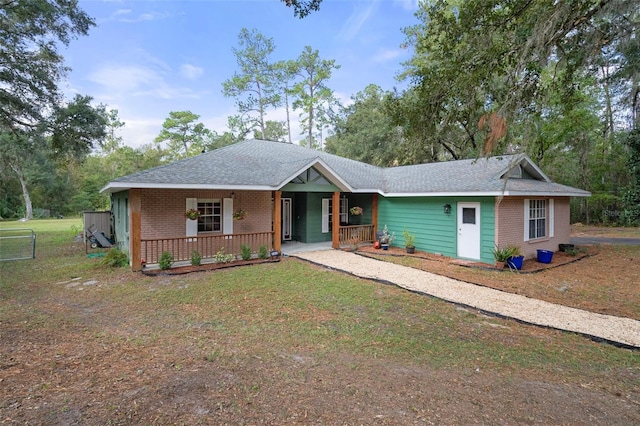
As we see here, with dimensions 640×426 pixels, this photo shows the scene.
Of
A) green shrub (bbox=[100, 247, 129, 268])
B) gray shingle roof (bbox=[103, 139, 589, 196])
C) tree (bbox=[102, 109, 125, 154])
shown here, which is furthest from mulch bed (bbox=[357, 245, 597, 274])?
tree (bbox=[102, 109, 125, 154])

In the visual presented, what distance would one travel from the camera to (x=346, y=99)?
3247 cm

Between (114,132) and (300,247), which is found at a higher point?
(114,132)

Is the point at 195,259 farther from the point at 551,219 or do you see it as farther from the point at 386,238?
the point at 551,219

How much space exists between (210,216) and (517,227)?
10660 mm

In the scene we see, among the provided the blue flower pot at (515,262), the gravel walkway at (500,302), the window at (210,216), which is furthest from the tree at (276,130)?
Result: the blue flower pot at (515,262)

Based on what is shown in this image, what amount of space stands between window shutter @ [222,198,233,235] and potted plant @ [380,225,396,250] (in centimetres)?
604

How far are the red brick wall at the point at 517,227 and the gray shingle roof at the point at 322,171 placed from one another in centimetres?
61

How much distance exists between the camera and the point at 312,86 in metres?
32.7

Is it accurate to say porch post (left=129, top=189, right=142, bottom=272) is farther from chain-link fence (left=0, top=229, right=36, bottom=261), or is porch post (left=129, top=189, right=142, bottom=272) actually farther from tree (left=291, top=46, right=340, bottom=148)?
tree (left=291, top=46, right=340, bottom=148)

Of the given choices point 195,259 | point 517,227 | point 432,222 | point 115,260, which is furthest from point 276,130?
point 517,227

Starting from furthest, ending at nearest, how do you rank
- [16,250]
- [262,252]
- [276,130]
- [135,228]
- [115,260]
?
[276,130] < [16,250] < [262,252] < [115,260] < [135,228]

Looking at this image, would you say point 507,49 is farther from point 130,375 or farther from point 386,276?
point 130,375

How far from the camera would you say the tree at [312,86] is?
3192cm

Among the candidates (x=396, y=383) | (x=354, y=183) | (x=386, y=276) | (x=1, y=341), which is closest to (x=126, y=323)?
(x=1, y=341)
